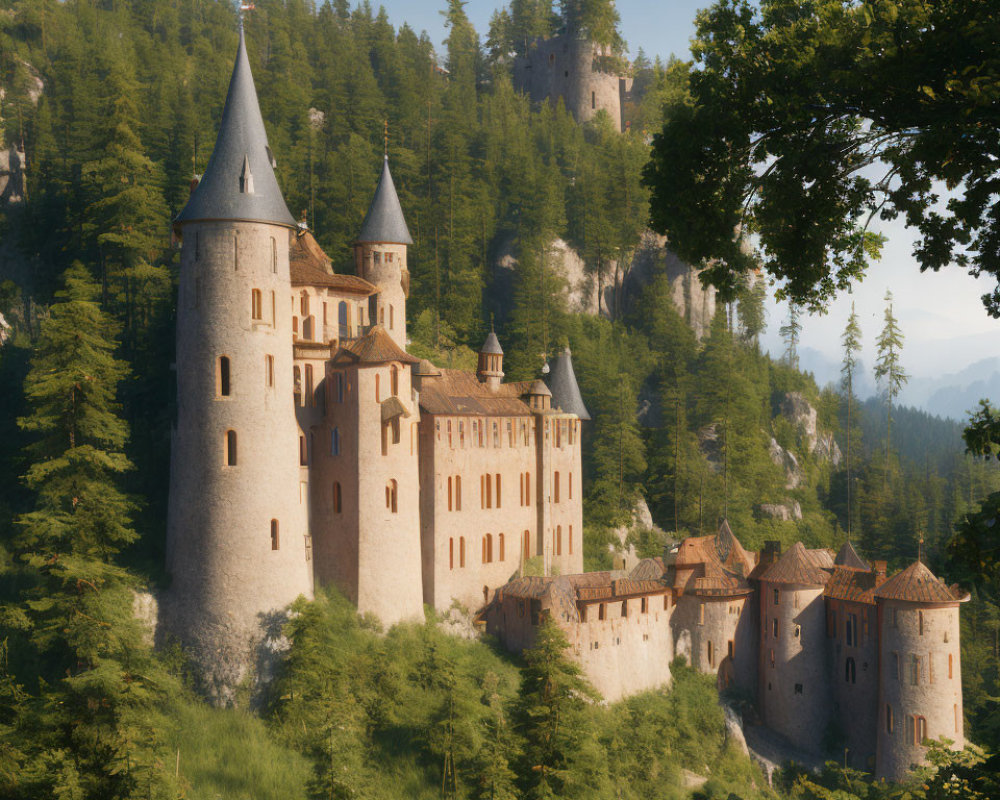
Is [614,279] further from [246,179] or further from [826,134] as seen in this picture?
[826,134]

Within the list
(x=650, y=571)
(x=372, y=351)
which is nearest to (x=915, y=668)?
(x=650, y=571)

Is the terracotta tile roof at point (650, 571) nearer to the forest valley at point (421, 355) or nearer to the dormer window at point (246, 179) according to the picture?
the forest valley at point (421, 355)

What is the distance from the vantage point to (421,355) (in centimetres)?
A: 5591

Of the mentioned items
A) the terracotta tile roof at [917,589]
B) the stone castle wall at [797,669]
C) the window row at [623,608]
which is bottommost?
the stone castle wall at [797,669]

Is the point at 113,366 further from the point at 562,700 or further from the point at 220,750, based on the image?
the point at 562,700

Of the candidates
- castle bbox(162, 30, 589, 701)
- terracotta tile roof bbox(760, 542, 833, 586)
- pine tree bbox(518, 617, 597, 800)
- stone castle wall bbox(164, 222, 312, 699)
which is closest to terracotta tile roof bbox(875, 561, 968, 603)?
terracotta tile roof bbox(760, 542, 833, 586)

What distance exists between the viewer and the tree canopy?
15.9 meters

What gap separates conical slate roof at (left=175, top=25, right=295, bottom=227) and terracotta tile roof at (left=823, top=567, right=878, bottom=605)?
27718 millimetres

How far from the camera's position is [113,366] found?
129 feet

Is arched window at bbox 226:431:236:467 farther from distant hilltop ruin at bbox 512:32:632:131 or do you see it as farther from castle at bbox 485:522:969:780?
distant hilltop ruin at bbox 512:32:632:131

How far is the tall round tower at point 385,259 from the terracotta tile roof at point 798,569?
62.2 feet

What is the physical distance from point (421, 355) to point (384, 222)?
9.69 m

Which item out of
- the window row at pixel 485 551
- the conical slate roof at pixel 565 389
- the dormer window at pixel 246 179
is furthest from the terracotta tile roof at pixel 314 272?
the conical slate roof at pixel 565 389

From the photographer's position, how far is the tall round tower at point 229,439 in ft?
120
